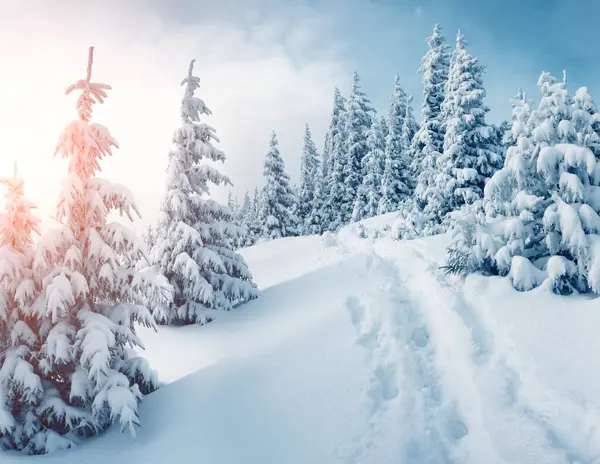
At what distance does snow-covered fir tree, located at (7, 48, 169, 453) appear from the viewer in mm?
7836

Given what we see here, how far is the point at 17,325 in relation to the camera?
26.9ft

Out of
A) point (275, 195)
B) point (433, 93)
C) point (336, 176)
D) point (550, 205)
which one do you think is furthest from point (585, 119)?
point (336, 176)

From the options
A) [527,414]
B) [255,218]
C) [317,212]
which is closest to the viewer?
[527,414]

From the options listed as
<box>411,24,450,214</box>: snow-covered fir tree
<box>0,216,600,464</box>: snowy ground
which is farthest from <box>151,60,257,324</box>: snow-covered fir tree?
<box>411,24,450,214</box>: snow-covered fir tree

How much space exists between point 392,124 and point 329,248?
74.2 ft

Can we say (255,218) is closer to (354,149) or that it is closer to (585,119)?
(354,149)

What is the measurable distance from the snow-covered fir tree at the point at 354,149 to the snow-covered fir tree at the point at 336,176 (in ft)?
1.13

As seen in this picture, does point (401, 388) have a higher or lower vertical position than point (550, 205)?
lower

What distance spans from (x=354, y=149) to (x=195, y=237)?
103 feet

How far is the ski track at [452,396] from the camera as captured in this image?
6621 mm

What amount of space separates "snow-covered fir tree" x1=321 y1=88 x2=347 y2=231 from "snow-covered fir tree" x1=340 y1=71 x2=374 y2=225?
0.34 m

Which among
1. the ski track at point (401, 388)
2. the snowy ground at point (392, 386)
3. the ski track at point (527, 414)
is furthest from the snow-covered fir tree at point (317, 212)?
the ski track at point (527, 414)

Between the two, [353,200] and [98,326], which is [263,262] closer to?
[98,326]

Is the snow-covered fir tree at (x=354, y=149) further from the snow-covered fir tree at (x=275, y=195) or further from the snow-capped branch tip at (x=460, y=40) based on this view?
the snow-capped branch tip at (x=460, y=40)
